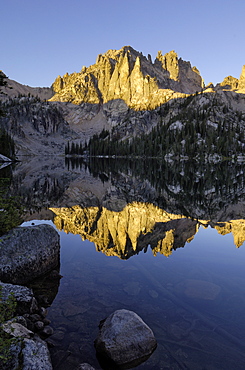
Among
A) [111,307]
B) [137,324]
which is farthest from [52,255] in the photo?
[137,324]

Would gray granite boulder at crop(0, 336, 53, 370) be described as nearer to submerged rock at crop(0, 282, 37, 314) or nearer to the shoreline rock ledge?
the shoreline rock ledge

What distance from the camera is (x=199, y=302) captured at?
11.0 metres

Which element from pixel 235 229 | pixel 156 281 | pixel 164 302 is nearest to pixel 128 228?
pixel 156 281

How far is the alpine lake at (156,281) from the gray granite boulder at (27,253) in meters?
A: 0.73

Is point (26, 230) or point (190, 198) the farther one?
point (190, 198)

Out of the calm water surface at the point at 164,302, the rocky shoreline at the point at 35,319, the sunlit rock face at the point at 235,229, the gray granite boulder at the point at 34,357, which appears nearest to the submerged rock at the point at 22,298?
the rocky shoreline at the point at 35,319

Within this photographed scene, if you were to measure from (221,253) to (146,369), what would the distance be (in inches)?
461

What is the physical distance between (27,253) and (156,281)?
6.55m

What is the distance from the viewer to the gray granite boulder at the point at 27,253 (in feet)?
38.3

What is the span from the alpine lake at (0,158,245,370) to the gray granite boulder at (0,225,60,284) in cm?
73

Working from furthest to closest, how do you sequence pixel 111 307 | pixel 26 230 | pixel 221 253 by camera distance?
pixel 221 253 < pixel 26 230 < pixel 111 307

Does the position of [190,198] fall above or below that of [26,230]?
below

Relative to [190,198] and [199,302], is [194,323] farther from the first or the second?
[190,198]

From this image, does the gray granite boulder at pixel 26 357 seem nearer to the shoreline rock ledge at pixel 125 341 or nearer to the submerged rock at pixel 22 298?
the shoreline rock ledge at pixel 125 341
